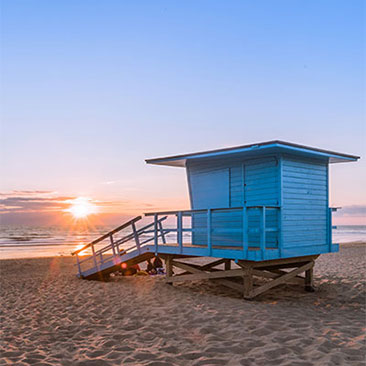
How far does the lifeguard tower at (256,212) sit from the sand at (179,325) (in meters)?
0.94

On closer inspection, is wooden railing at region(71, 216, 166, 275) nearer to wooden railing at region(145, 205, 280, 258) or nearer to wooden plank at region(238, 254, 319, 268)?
wooden railing at region(145, 205, 280, 258)

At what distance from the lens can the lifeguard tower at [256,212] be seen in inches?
388

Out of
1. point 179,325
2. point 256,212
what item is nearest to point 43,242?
point 256,212

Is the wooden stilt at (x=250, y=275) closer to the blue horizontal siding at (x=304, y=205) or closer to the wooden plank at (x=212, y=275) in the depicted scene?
the wooden plank at (x=212, y=275)

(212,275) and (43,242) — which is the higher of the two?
(212,275)

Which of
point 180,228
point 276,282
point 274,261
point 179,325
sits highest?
point 180,228

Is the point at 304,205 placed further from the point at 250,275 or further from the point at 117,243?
the point at 117,243

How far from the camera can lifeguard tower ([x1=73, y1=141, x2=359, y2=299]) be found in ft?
32.3

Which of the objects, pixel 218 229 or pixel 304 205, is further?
pixel 304 205

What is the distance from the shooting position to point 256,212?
10602mm

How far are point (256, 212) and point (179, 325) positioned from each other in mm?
4202

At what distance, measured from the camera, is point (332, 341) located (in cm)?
630

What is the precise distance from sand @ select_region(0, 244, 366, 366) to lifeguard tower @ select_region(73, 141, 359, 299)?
36.9 inches

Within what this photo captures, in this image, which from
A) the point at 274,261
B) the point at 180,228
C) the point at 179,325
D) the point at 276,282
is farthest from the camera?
the point at 180,228
